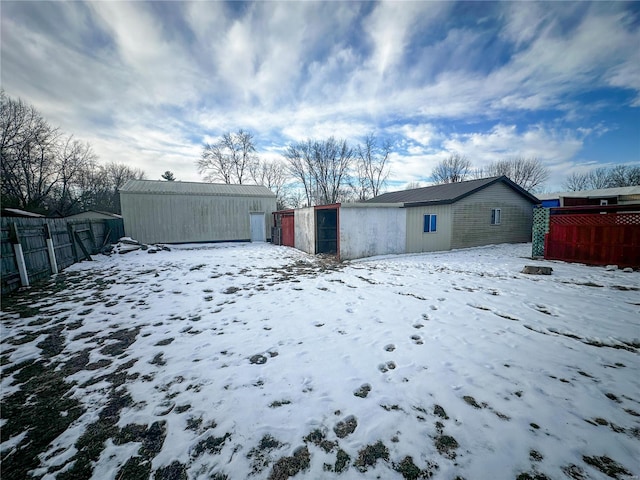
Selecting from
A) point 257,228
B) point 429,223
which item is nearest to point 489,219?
point 429,223

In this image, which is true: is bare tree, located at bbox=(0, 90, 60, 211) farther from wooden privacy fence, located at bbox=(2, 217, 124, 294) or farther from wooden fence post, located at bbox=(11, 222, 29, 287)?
wooden fence post, located at bbox=(11, 222, 29, 287)

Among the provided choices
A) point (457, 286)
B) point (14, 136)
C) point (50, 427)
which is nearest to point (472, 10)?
point (457, 286)

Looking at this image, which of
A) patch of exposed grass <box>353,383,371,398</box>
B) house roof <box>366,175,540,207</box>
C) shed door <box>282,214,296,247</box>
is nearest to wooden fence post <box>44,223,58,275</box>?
shed door <box>282,214,296,247</box>

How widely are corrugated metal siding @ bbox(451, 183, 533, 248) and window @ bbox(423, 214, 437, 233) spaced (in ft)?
3.70

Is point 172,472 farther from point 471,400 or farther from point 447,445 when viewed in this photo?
point 471,400

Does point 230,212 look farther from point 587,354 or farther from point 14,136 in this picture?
point 587,354

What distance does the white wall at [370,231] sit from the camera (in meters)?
10.7

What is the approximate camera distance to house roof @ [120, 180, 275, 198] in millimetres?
17250

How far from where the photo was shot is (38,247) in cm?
769

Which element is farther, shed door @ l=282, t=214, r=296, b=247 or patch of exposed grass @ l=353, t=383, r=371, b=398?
shed door @ l=282, t=214, r=296, b=247

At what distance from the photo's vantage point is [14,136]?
17.6 metres

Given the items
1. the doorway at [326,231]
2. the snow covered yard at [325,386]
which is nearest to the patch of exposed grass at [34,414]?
the snow covered yard at [325,386]

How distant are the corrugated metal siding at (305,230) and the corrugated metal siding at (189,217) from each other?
6.71 meters

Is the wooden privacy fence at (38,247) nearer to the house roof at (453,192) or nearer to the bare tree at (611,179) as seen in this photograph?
the house roof at (453,192)
